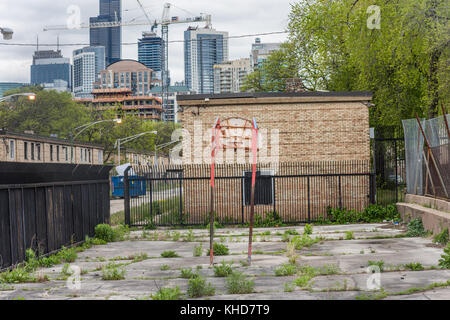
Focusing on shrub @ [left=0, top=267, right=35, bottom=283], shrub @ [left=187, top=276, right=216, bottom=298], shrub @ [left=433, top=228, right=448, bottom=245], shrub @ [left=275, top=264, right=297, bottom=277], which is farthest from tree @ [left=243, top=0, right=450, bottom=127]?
shrub @ [left=0, top=267, right=35, bottom=283]

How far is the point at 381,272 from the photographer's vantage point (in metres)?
9.59

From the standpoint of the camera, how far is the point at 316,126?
2230 cm

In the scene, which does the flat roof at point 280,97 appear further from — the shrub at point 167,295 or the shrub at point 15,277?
the shrub at point 167,295

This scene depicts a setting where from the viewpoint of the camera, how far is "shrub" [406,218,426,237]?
15148 mm

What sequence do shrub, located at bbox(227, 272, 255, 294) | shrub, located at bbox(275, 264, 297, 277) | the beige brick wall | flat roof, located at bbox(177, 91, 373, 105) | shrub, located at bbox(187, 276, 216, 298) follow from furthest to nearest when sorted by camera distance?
the beige brick wall, flat roof, located at bbox(177, 91, 373, 105), shrub, located at bbox(275, 264, 297, 277), shrub, located at bbox(227, 272, 255, 294), shrub, located at bbox(187, 276, 216, 298)

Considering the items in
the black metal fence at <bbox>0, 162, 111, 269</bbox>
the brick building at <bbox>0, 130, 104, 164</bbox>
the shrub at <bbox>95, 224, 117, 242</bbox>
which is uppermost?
the brick building at <bbox>0, 130, 104, 164</bbox>

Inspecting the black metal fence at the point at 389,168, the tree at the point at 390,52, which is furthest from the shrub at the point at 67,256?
the tree at the point at 390,52

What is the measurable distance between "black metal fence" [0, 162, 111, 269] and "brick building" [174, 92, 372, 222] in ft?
18.1

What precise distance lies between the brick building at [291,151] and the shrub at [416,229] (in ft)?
20.3

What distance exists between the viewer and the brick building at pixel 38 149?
141 feet

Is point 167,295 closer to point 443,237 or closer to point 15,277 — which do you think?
point 15,277

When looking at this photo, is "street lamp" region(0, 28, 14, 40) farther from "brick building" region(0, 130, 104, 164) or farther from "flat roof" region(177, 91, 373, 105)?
"flat roof" region(177, 91, 373, 105)
